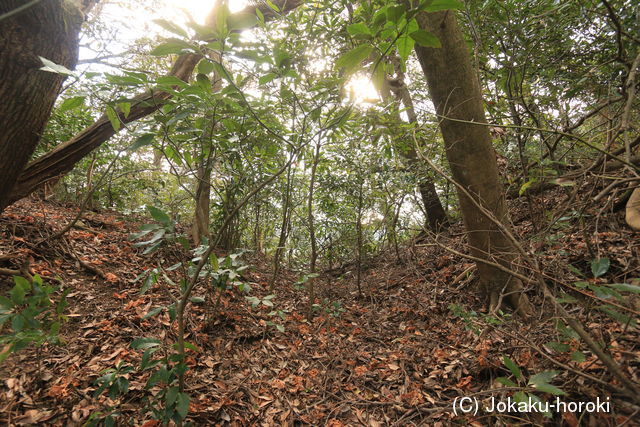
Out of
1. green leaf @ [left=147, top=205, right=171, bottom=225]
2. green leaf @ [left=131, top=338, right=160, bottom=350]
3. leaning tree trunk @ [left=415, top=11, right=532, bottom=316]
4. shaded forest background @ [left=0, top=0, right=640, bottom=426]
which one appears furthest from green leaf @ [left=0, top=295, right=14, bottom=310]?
leaning tree trunk @ [left=415, top=11, right=532, bottom=316]

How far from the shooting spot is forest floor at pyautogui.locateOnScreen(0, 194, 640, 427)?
Result: 5.07 ft

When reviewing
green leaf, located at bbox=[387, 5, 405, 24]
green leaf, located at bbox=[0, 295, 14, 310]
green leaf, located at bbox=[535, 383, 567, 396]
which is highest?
green leaf, located at bbox=[387, 5, 405, 24]

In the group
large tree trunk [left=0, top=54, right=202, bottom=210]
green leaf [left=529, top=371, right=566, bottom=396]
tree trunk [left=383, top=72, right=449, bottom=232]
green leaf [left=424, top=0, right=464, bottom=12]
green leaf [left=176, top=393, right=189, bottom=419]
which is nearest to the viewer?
green leaf [left=424, top=0, right=464, bottom=12]

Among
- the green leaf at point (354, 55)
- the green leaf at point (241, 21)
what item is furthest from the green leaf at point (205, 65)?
the green leaf at point (354, 55)

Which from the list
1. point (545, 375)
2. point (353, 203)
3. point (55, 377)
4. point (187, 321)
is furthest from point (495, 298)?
point (55, 377)

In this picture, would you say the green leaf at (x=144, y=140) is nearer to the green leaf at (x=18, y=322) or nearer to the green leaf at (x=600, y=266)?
the green leaf at (x=18, y=322)

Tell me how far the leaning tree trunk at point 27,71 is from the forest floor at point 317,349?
3.69 ft

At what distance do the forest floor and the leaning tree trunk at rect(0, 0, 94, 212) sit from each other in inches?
44.2

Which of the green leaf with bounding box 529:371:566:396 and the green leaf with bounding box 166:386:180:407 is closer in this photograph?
the green leaf with bounding box 529:371:566:396

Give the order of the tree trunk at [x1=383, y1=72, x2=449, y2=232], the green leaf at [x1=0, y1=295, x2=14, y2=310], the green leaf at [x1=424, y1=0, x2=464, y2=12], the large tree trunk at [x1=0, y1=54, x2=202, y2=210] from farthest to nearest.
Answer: the tree trunk at [x1=383, y1=72, x2=449, y2=232], the large tree trunk at [x1=0, y1=54, x2=202, y2=210], the green leaf at [x1=0, y1=295, x2=14, y2=310], the green leaf at [x1=424, y1=0, x2=464, y2=12]

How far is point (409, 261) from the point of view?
4.21 m

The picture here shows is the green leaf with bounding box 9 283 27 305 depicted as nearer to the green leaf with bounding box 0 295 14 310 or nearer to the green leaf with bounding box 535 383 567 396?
the green leaf with bounding box 0 295 14 310

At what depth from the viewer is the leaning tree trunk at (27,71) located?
5.05ft

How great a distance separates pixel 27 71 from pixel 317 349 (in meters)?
2.86
